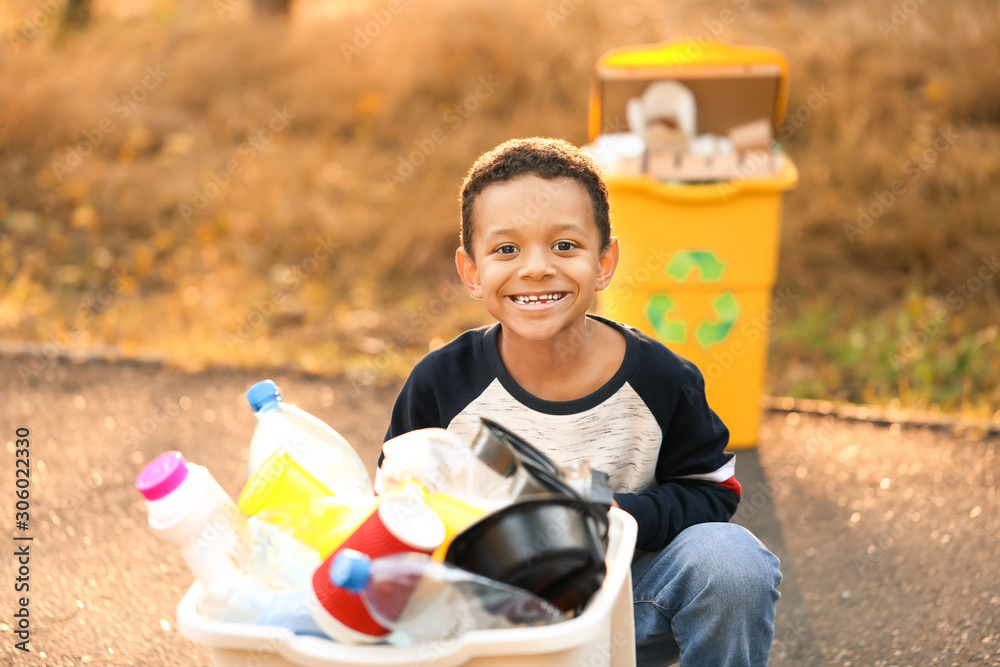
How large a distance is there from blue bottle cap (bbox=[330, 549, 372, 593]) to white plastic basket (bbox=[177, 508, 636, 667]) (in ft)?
0.38

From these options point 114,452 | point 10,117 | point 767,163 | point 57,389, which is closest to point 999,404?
point 767,163

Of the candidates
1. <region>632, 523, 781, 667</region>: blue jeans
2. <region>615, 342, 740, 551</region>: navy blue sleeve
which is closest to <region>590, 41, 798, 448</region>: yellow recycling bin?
<region>615, 342, 740, 551</region>: navy blue sleeve

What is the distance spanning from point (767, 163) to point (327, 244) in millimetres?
3436

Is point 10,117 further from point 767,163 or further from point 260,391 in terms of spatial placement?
point 260,391

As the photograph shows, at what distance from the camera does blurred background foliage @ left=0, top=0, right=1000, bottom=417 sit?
478 centimetres

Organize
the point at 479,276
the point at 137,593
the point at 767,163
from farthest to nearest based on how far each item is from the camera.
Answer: the point at 767,163 < the point at 137,593 < the point at 479,276

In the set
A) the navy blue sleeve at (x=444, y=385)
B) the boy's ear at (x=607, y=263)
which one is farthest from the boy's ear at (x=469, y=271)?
the boy's ear at (x=607, y=263)

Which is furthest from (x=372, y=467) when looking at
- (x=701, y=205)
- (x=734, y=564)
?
(x=734, y=564)

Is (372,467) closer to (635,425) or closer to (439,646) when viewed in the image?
(635,425)

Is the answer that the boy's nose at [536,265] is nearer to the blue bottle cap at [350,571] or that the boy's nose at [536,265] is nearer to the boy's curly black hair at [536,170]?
the boy's curly black hair at [536,170]

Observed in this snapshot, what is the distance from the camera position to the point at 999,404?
3885mm

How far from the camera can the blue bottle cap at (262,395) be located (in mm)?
1571

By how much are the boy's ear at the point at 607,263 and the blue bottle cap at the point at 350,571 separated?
948 mm

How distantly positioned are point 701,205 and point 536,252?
1.69 m
